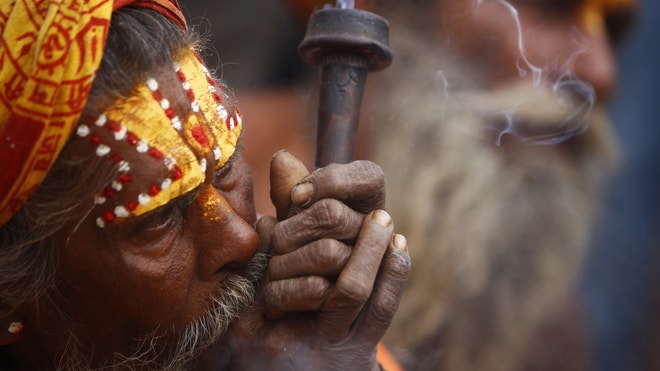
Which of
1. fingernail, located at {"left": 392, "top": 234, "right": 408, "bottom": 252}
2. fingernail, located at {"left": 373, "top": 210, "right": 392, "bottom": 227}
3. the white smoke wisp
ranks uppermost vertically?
fingernail, located at {"left": 373, "top": 210, "right": 392, "bottom": 227}

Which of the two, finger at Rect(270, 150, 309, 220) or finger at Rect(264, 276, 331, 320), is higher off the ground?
finger at Rect(270, 150, 309, 220)

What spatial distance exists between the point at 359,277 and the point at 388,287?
0.39 ft

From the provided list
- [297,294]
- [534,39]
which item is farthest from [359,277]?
[534,39]

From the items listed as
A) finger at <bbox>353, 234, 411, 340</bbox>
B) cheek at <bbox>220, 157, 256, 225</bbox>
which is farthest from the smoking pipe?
finger at <bbox>353, 234, 411, 340</bbox>

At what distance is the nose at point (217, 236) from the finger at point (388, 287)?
0.34 metres

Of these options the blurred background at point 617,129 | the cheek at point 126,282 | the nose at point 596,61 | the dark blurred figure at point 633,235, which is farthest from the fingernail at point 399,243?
the dark blurred figure at point 633,235

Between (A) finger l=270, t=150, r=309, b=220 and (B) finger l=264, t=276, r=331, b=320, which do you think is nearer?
(B) finger l=264, t=276, r=331, b=320

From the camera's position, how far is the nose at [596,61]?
4371mm

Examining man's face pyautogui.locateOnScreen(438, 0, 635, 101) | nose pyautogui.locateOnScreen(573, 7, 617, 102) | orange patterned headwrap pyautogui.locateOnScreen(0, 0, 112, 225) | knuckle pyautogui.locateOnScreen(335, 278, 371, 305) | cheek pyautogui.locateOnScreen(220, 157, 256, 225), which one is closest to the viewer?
orange patterned headwrap pyautogui.locateOnScreen(0, 0, 112, 225)

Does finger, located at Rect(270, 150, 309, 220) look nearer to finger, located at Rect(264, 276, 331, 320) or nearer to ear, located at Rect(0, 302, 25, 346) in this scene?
finger, located at Rect(264, 276, 331, 320)

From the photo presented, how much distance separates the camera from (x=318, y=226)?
1896 mm

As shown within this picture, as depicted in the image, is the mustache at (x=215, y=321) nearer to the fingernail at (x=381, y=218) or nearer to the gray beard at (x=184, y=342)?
the gray beard at (x=184, y=342)

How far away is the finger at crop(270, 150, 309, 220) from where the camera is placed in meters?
2.03

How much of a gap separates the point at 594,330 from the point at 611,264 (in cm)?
54
